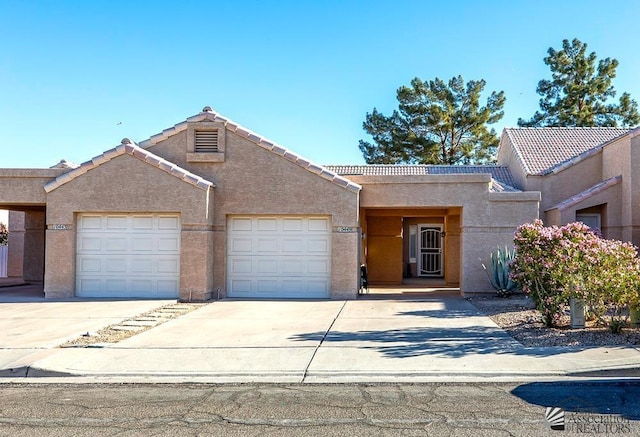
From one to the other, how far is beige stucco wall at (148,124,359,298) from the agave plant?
371cm

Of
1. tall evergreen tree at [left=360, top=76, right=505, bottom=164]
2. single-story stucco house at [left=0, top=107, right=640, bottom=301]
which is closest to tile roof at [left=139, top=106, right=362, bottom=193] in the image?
single-story stucco house at [left=0, top=107, right=640, bottom=301]

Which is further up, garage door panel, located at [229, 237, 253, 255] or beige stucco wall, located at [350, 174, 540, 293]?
beige stucco wall, located at [350, 174, 540, 293]

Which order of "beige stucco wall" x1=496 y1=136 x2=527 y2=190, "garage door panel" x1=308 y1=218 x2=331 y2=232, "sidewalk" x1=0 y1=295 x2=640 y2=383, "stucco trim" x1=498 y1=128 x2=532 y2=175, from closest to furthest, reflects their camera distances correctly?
"sidewalk" x1=0 y1=295 x2=640 y2=383 < "garage door panel" x1=308 y1=218 x2=331 y2=232 < "stucco trim" x1=498 y1=128 x2=532 y2=175 < "beige stucco wall" x1=496 y1=136 x2=527 y2=190

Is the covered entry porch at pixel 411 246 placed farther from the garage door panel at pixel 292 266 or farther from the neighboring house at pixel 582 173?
the garage door panel at pixel 292 266

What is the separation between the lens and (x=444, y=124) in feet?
129

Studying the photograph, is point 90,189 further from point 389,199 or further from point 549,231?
point 549,231

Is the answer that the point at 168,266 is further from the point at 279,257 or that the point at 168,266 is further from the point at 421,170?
the point at 421,170

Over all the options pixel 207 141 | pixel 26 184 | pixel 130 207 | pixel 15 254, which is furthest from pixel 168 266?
pixel 15 254

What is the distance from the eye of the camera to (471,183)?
1734 cm

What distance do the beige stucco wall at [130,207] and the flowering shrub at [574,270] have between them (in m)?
8.13

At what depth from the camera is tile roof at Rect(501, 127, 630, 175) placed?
77.3ft

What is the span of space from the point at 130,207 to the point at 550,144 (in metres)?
17.2

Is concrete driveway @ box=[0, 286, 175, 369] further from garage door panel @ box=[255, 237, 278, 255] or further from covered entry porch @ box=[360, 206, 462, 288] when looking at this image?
covered entry porch @ box=[360, 206, 462, 288]

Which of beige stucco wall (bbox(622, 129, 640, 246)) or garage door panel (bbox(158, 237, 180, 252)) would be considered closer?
garage door panel (bbox(158, 237, 180, 252))
